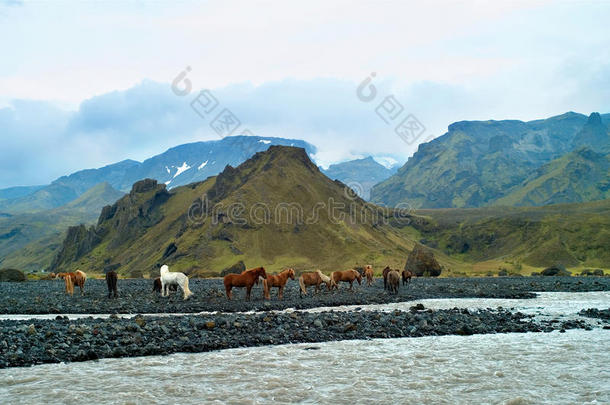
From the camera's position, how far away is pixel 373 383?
1459 centimetres

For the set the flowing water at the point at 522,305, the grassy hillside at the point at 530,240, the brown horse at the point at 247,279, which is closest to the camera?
the flowing water at the point at 522,305

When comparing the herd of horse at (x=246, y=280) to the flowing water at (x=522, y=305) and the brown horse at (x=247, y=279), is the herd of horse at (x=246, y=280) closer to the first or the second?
the brown horse at (x=247, y=279)

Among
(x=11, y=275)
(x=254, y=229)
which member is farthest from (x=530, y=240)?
(x=11, y=275)

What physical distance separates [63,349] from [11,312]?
16.4m

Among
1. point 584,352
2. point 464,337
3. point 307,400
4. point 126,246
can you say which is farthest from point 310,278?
point 126,246

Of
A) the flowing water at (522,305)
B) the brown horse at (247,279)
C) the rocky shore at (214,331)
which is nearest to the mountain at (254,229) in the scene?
the brown horse at (247,279)

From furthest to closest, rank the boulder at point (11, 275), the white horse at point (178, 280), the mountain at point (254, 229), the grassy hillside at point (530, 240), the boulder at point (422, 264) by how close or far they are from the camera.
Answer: the grassy hillside at point (530, 240)
the mountain at point (254, 229)
the boulder at point (422, 264)
the boulder at point (11, 275)
the white horse at point (178, 280)

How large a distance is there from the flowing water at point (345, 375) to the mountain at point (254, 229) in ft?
239

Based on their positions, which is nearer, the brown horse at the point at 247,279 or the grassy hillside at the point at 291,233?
the brown horse at the point at 247,279

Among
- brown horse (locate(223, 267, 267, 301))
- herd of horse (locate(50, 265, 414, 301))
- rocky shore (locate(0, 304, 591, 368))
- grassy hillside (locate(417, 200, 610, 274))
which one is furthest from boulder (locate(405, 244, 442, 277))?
rocky shore (locate(0, 304, 591, 368))

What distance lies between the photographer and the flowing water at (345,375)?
43.4ft

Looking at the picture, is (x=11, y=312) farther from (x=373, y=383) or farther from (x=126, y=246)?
(x=126, y=246)

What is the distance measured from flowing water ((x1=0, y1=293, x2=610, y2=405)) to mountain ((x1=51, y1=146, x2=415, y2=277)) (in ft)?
239

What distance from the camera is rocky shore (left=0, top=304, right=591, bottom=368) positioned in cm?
1836
